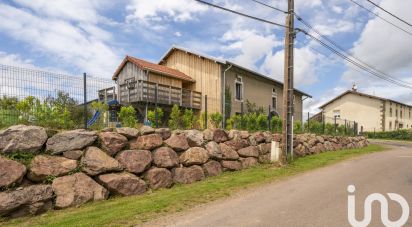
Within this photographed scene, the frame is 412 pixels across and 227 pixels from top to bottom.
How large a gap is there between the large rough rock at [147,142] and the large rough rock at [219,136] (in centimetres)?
291

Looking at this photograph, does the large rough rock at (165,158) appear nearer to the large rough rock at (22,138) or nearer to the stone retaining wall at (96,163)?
the stone retaining wall at (96,163)

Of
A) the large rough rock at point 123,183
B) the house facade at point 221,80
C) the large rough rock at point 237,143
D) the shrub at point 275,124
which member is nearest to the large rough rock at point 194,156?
the large rough rock at point 237,143

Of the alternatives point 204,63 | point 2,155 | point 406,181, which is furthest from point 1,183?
point 204,63

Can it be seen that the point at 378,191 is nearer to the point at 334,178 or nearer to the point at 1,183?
the point at 334,178

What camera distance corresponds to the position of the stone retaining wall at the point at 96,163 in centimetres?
783

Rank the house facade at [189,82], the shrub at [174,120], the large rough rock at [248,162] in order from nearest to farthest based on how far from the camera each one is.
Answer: the shrub at [174,120], the large rough rock at [248,162], the house facade at [189,82]

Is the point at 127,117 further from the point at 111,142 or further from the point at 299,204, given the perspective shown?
the point at 299,204

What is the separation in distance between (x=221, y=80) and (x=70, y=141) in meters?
18.3

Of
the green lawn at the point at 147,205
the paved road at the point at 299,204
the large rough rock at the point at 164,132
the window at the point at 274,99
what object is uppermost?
the window at the point at 274,99

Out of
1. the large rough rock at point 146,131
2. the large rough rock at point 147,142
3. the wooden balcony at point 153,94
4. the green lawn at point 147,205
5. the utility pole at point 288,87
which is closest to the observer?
the green lawn at point 147,205

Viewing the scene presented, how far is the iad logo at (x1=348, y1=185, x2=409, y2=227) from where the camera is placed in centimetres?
615

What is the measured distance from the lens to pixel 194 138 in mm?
12609

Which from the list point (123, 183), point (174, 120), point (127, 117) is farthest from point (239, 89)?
point (123, 183)

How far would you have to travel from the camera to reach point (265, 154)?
53.7 ft
